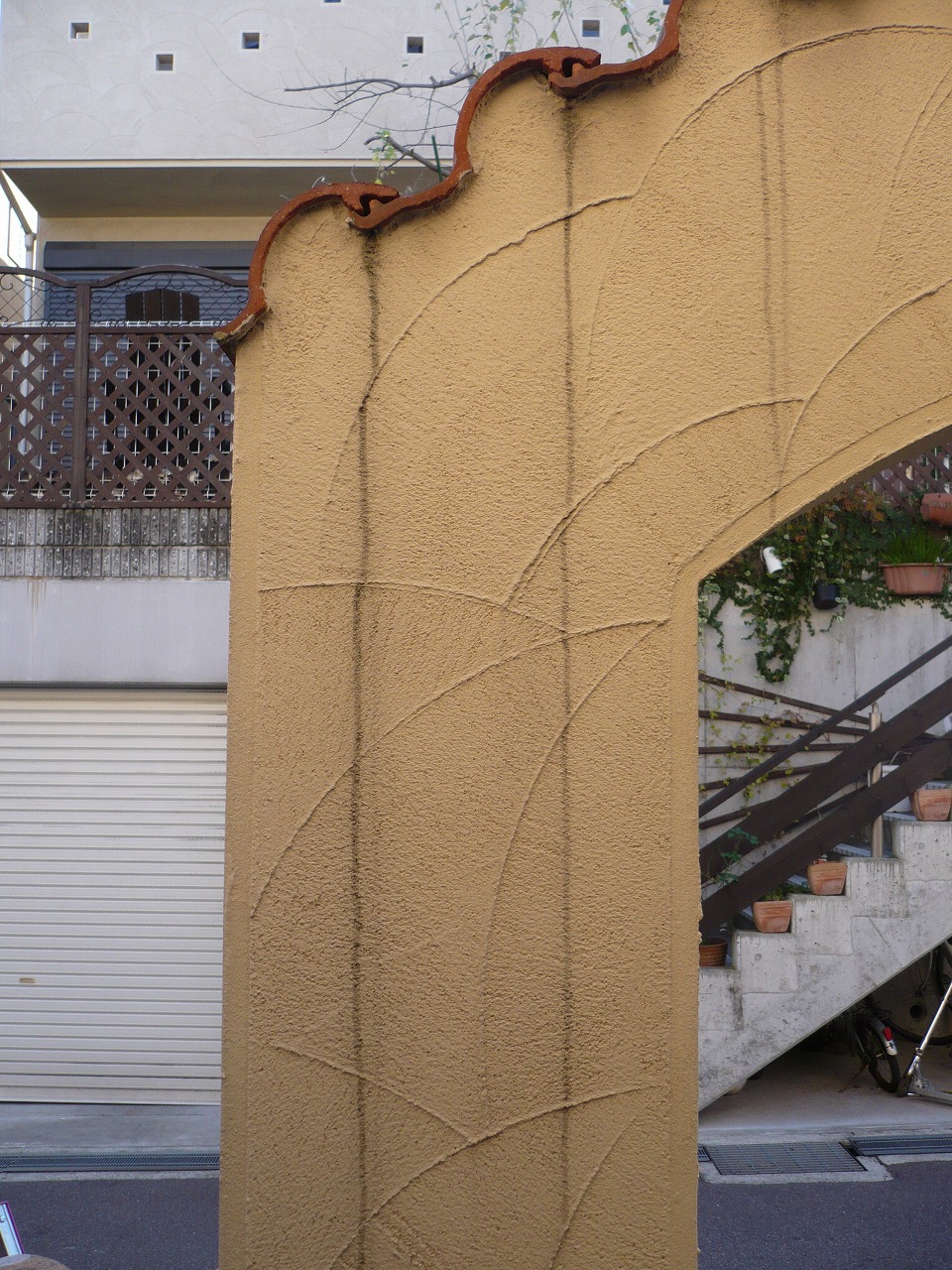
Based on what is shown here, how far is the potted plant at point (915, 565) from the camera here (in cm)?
848

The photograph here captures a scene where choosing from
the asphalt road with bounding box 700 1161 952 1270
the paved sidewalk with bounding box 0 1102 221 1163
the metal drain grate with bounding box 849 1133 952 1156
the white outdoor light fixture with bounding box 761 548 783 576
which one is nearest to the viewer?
the asphalt road with bounding box 700 1161 952 1270

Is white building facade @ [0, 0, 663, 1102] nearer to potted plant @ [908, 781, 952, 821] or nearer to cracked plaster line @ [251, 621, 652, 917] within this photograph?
cracked plaster line @ [251, 621, 652, 917]

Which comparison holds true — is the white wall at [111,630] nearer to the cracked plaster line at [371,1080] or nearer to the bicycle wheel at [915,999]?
the cracked plaster line at [371,1080]

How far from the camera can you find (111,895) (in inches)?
287

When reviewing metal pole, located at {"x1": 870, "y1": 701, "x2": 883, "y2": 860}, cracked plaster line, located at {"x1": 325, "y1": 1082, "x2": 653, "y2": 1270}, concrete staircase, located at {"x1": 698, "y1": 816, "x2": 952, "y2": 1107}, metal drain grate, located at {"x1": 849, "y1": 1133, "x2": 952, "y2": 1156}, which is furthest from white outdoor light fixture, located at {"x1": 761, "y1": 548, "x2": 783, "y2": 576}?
cracked plaster line, located at {"x1": 325, "y1": 1082, "x2": 653, "y2": 1270}

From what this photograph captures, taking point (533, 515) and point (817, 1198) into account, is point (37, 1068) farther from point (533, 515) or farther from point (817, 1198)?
point (533, 515)

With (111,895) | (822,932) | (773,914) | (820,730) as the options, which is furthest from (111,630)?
(822,932)

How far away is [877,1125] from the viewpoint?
22.3ft

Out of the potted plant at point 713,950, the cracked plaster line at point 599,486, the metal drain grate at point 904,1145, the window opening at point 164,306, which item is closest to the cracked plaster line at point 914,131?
the cracked plaster line at point 599,486

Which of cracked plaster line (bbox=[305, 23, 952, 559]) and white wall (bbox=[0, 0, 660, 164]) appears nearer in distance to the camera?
cracked plaster line (bbox=[305, 23, 952, 559])

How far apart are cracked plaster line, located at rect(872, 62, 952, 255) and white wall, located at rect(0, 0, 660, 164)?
24.7 feet

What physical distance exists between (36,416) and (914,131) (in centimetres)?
602

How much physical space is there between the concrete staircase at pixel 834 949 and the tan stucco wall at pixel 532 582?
429 centimetres

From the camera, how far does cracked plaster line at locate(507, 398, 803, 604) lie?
294cm
